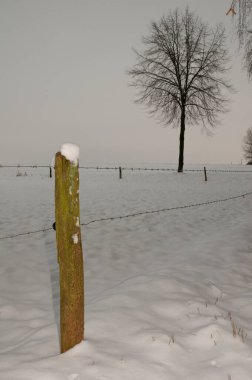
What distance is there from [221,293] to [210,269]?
1052mm

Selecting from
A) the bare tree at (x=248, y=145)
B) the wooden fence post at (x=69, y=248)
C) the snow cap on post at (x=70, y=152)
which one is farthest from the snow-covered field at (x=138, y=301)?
the bare tree at (x=248, y=145)

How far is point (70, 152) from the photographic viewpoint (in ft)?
9.74

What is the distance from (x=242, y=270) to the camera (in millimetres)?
6258

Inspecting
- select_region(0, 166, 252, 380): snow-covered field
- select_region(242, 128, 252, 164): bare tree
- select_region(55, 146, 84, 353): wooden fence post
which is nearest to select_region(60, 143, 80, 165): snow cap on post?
select_region(55, 146, 84, 353): wooden fence post

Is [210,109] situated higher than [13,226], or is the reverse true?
[210,109]

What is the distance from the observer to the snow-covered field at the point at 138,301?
2.97 m

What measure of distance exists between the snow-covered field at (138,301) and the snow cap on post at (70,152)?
62.8 inches

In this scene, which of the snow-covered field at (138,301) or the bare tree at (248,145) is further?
the bare tree at (248,145)

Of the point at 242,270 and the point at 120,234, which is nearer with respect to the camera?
the point at 242,270

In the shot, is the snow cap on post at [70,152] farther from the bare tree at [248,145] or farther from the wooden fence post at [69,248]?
the bare tree at [248,145]

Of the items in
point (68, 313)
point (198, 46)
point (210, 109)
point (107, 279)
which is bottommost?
point (107, 279)

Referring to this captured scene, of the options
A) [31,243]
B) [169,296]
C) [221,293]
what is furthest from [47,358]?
[31,243]

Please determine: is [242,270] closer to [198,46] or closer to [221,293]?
[221,293]

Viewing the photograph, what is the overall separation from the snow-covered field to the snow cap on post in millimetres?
1595
